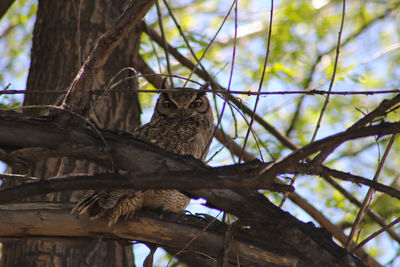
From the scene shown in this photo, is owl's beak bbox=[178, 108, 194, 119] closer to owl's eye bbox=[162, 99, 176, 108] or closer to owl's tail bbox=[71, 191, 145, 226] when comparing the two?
owl's eye bbox=[162, 99, 176, 108]

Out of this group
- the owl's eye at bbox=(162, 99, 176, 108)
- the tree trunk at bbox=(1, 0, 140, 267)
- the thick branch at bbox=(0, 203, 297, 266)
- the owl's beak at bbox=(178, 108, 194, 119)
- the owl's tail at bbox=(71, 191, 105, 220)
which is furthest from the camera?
the owl's eye at bbox=(162, 99, 176, 108)

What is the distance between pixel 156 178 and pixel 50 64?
2.35 m

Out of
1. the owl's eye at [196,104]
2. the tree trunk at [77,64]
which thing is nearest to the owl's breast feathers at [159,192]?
the owl's eye at [196,104]

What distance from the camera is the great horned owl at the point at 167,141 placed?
7.36ft

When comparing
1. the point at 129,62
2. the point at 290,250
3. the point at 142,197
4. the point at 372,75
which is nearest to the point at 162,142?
the point at 142,197

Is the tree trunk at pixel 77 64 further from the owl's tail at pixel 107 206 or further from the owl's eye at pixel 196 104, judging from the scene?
the owl's tail at pixel 107 206

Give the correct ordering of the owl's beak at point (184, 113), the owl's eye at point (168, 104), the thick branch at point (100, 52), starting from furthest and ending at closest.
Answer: the owl's eye at point (168, 104)
the owl's beak at point (184, 113)
the thick branch at point (100, 52)

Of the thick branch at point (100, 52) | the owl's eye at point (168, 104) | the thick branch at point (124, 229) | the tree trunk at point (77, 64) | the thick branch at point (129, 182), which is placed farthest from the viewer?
the owl's eye at point (168, 104)

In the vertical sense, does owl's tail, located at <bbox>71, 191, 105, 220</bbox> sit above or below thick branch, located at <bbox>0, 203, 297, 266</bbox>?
above

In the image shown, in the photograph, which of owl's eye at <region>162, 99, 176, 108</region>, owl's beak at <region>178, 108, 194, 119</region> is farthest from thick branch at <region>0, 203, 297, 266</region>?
owl's eye at <region>162, 99, 176, 108</region>

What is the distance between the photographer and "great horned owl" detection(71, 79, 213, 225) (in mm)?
2244

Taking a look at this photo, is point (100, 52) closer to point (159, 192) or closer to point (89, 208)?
point (89, 208)

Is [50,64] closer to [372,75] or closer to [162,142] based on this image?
[162,142]

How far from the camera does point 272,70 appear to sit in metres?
4.20
